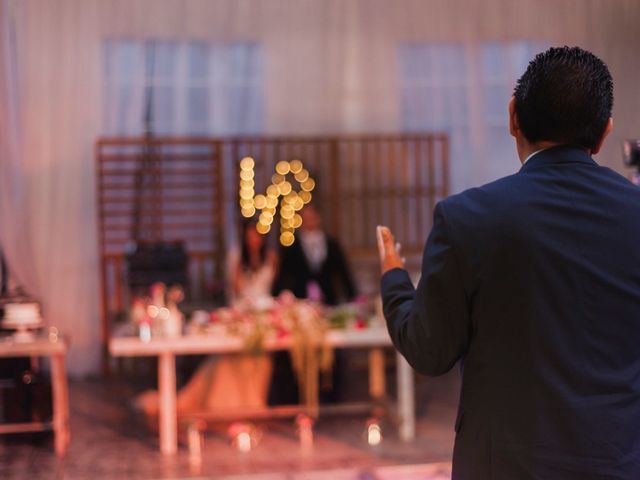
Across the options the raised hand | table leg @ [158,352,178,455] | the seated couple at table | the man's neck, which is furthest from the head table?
the man's neck

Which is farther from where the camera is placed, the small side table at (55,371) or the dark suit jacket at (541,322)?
the small side table at (55,371)

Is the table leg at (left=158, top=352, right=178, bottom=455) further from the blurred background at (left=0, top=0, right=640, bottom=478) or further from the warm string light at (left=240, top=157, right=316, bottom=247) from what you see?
the warm string light at (left=240, top=157, right=316, bottom=247)

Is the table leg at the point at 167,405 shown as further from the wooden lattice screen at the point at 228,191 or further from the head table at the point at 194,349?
the wooden lattice screen at the point at 228,191

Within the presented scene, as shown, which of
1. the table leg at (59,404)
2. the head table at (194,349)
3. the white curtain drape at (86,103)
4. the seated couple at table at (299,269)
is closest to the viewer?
the head table at (194,349)

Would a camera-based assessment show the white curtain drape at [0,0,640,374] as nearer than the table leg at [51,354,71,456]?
No

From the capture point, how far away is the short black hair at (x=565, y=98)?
1714 mm

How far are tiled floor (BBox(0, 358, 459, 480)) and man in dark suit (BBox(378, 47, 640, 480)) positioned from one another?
2757 mm

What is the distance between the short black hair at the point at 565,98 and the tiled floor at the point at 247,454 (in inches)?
113

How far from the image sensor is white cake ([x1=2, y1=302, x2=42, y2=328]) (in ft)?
18.6

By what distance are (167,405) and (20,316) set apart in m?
0.99

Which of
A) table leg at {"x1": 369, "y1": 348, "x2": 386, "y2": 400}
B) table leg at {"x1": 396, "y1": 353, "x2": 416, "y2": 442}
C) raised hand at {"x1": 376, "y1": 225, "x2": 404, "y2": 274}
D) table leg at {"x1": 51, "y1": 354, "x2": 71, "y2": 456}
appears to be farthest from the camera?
table leg at {"x1": 369, "y1": 348, "x2": 386, "y2": 400}

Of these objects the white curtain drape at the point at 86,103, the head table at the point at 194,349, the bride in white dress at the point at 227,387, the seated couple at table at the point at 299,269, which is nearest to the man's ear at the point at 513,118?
the head table at the point at 194,349

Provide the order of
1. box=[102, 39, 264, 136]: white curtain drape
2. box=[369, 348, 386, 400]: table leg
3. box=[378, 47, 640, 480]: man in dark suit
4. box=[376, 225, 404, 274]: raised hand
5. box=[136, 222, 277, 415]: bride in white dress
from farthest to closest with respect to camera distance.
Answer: box=[102, 39, 264, 136]: white curtain drape, box=[369, 348, 386, 400]: table leg, box=[136, 222, 277, 415]: bride in white dress, box=[376, 225, 404, 274]: raised hand, box=[378, 47, 640, 480]: man in dark suit

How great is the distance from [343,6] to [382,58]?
2.18m
